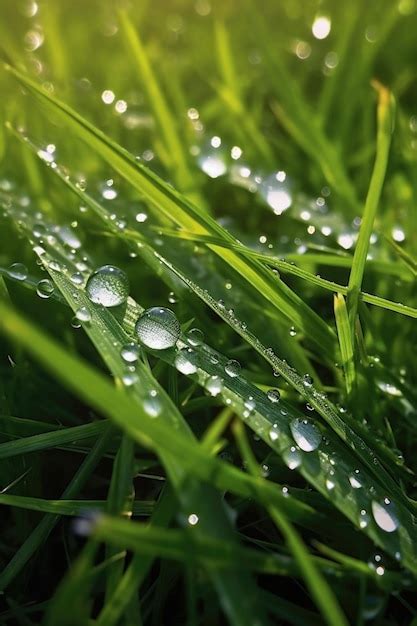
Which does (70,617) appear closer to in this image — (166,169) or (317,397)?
(317,397)

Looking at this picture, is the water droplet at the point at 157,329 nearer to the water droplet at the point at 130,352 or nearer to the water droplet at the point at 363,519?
the water droplet at the point at 130,352

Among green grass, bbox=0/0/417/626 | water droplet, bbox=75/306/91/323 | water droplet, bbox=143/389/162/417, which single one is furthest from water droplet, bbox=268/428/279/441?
water droplet, bbox=75/306/91/323

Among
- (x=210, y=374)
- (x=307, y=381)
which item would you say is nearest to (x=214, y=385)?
(x=210, y=374)

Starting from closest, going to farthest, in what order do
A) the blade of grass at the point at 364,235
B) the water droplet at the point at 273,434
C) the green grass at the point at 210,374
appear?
the green grass at the point at 210,374 → the water droplet at the point at 273,434 → the blade of grass at the point at 364,235

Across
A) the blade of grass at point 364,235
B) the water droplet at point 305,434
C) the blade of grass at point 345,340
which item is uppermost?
the blade of grass at point 364,235

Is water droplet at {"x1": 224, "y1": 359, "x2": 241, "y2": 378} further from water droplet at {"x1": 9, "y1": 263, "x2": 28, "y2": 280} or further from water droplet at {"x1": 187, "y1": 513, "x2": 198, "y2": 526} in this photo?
water droplet at {"x1": 9, "y1": 263, "x2": 28, "y2": 280}

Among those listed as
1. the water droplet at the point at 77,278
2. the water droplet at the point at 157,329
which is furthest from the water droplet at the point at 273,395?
the water droplet at the point at 77,278
